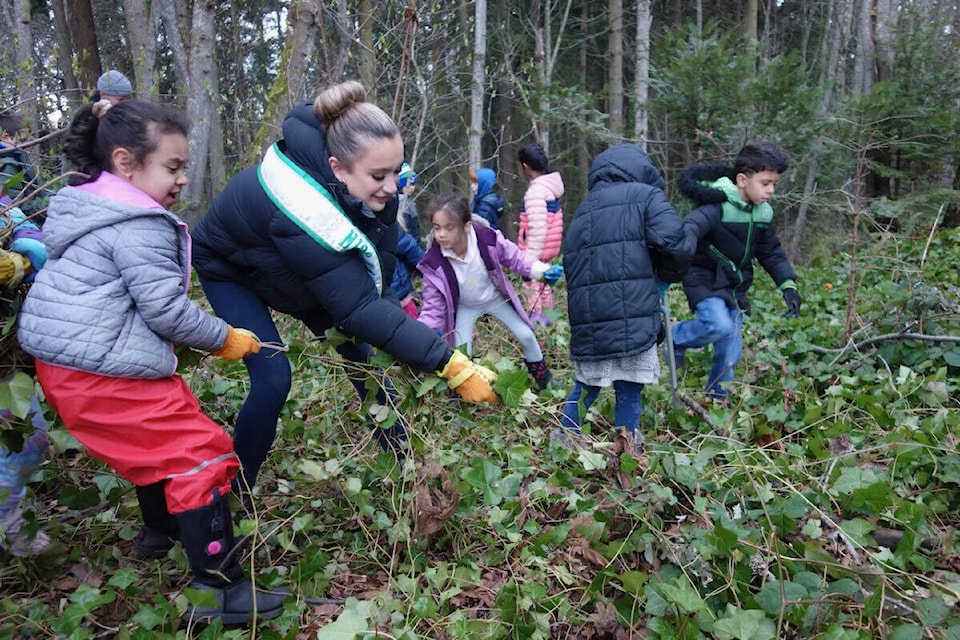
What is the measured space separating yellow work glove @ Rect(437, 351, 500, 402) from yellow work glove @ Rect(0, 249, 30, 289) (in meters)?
1.39

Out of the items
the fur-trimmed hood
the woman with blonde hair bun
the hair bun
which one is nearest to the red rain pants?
the woman with blonde hair bun

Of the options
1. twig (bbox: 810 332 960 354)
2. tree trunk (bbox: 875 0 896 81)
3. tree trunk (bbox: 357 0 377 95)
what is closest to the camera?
twig (bbox: 810 332 960 354)

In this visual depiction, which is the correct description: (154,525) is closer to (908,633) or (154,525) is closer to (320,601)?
(320,601)

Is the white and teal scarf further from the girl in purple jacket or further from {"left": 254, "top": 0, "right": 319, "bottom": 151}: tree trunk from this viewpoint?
{"left": 254, "top": 0, "right": 319, "bottom": 151}: tree trunk

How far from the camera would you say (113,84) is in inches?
161

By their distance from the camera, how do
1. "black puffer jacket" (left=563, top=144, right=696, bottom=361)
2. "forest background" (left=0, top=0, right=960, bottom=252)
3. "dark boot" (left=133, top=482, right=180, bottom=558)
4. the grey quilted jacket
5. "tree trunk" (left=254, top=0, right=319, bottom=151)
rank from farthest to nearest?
1. "forest background" (left=0, top=0, right=960, bottom=252)
2. "tree trunk" (left=254, top=0, right=319, bottom=151)
3. "black puffer jacket" (left=563, top=144, right=696, bottom=361)
4. "dark boot" (left=133, top=482, right=180, bottom=558)
5. the grey quilted jacket

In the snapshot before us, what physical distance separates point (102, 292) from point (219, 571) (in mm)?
958

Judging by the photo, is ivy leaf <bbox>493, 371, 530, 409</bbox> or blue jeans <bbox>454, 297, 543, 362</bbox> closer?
ivy leaf <bbox>493, 371, 530, 409</bbox>

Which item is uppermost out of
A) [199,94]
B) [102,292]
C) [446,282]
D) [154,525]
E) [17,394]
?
[199,94]

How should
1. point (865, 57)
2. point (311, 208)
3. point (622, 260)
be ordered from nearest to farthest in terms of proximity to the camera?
point (311, 208) < point (622, 260) < point (865, 57)

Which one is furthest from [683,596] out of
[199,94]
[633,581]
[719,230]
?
[199,94]

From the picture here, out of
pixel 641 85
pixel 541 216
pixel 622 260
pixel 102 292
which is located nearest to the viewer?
pixel 102 292

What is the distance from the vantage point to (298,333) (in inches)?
187

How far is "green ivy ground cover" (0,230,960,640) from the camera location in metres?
2.07
